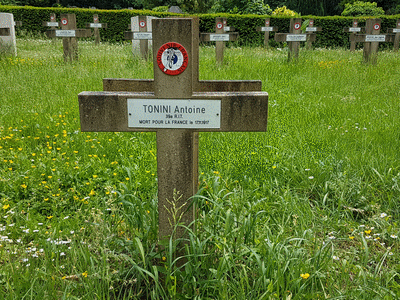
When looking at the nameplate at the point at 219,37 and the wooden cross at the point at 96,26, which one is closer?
the nameplate at the point at 219,37

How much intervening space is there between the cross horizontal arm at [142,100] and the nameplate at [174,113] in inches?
0.9

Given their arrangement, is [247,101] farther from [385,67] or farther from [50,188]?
[385,67]

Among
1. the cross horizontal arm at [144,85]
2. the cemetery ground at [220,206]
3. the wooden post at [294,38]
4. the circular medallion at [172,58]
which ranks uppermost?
the wooden post at [294,38]

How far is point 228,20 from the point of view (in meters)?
18.2

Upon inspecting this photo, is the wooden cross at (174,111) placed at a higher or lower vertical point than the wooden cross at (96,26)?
lower

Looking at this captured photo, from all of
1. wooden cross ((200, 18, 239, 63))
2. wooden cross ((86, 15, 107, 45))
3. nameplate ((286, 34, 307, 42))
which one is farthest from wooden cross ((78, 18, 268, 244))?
wooden cross ((86, 15, 107, 45))

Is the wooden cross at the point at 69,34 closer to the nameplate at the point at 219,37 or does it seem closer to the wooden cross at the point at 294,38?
the nameplate at the point at 219,37

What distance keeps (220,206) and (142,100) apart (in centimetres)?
75

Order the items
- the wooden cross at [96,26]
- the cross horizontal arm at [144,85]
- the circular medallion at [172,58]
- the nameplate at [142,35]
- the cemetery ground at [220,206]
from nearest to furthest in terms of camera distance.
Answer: the circular medallion at [172,58]
the cemetery ground at [220,206]
the cross horizontal arm at [144,85]
the nameplate at [142,35]
the wooden cross at [96,26]

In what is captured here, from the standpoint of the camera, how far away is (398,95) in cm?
639

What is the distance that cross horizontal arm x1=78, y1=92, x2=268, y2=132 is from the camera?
208 centimetres

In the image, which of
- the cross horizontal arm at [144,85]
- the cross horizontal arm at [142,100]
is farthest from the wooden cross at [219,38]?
the cross horizontal arm at [142,100]

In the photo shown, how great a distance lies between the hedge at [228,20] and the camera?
1823 cm

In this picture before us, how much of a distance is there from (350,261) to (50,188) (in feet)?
8.22
